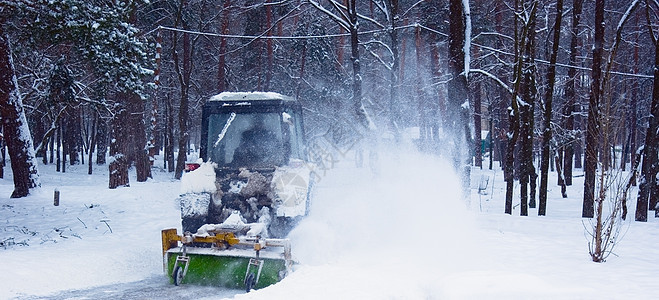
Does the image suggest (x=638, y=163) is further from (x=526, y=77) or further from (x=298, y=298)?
(x=298, y=298)

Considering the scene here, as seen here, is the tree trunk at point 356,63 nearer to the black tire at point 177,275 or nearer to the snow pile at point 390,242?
the snow pile at point 390,242

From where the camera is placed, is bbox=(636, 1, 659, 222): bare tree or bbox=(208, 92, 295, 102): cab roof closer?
bbox=(208, 92, 295, 102): cab roof

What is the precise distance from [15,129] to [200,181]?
30.2 feet

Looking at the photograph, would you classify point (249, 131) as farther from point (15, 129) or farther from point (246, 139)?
point (15, 129)

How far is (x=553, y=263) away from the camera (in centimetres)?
748

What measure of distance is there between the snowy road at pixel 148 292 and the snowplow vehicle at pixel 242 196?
0.49ft

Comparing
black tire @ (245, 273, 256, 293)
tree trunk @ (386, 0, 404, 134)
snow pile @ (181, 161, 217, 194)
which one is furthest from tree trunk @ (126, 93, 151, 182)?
black tire @ (245, 273, 256, 293)

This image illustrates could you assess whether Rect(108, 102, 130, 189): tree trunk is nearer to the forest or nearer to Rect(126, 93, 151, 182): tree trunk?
the forest

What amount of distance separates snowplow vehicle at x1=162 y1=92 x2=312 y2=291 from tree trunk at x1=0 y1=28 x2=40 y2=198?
8.07m

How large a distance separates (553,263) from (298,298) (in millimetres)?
3732

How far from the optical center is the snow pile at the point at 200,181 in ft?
27.0

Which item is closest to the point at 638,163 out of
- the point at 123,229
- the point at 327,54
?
the point at 123,229

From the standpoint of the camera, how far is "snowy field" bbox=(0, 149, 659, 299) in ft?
20.7

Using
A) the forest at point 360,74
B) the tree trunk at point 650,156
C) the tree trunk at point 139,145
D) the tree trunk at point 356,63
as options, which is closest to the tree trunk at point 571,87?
the forest at point 360,74
